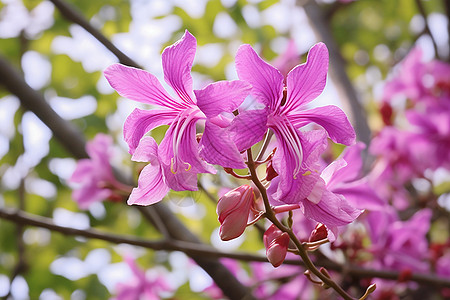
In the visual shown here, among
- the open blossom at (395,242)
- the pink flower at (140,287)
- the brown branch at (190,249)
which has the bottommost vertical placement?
the pink flower at (140,287)

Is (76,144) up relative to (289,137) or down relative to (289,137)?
down

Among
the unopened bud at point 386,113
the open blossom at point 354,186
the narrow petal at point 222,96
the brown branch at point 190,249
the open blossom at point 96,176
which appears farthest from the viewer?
the unopened bud at point 386,113

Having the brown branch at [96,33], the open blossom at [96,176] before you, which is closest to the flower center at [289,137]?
the brown branch at [96,33]

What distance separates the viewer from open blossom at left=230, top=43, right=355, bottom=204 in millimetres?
709

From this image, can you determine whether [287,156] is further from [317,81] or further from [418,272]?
[418,272]

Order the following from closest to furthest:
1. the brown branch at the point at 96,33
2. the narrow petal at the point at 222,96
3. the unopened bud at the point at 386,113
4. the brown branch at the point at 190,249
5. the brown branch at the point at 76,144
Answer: the narrow petal at the point at 222,96, the brown branch at the point at 96,33, the brown branch at the point at 190,249, the brown branch at the point at 76,144, the unopened bud at the point at 386,113

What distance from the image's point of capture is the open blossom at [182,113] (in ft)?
2.30

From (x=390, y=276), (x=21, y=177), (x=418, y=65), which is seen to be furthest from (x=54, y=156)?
(x=418, y=65)

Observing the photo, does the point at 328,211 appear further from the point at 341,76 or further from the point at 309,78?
the point at 341,76

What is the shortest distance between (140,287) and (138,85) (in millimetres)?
1317

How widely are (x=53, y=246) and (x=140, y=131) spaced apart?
60.1 inches

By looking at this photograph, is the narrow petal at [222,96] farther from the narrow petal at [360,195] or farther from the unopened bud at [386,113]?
the unopened bud at [386,113]

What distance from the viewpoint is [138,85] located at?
2.53 feet

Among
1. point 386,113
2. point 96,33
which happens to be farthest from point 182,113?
point 386,113
